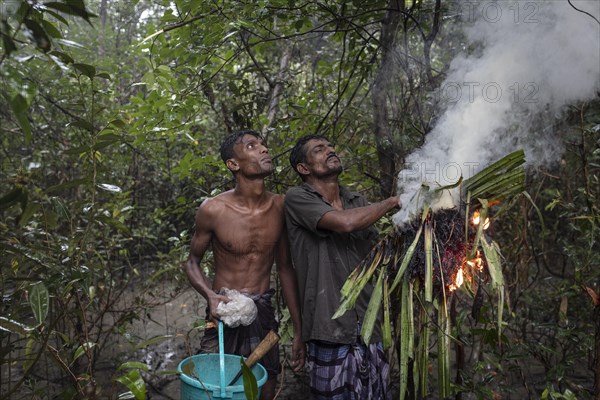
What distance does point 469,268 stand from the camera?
2252 millimetres

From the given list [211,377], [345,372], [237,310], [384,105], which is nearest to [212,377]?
[211,377]

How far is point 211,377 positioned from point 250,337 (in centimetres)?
38

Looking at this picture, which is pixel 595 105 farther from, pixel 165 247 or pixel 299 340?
pixel 165 247

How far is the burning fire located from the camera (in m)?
2.17

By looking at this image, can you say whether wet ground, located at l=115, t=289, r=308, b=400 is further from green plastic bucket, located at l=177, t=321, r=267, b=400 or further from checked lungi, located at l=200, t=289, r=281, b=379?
green plastic bucket, located at l=177, t=321, r=267, b=400

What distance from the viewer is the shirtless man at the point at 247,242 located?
108 inches

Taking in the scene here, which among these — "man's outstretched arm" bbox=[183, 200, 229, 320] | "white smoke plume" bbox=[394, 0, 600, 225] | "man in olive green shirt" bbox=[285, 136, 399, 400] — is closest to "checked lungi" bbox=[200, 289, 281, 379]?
"man's outstretched arm" bbox=[183, 200, 229, 320]

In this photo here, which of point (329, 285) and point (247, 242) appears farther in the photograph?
point (247, 242)

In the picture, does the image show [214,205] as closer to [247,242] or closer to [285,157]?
[247,242]

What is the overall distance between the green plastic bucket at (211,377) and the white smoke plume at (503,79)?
1.13 metres

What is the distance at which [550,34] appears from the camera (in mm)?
2691

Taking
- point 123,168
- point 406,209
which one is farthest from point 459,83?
point 123,168

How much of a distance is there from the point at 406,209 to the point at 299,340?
0.98 metres

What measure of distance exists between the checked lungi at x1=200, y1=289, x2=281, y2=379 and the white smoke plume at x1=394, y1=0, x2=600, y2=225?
994 mm
